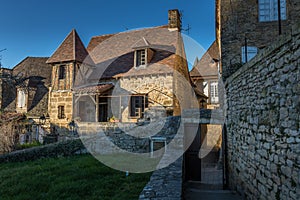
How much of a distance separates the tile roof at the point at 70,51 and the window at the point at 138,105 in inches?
183

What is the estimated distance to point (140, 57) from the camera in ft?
47.2

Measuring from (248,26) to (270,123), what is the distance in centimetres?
775

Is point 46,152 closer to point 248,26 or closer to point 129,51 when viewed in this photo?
point 129,51

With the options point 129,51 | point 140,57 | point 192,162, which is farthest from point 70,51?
point 192,162

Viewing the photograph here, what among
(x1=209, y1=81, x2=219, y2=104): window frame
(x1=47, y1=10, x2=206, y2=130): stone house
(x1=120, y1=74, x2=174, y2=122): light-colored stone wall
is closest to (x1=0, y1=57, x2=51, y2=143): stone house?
(x1=47, y1=10, x2=206, y2=130): stone house

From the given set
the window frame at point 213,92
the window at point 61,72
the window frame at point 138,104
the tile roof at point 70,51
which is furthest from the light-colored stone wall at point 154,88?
the window frame at point 213,92

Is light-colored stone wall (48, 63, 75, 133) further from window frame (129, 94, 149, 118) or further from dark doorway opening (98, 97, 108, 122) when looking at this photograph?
window frame (129, 94, 149, 118)

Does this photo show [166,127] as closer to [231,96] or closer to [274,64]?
[231,96]

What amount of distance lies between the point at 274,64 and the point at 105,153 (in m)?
8.03


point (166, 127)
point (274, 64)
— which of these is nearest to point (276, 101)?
point (274, 64)

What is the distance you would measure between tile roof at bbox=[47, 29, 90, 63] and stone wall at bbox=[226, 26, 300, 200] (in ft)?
38.9

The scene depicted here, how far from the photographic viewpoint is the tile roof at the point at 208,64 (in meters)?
16.6

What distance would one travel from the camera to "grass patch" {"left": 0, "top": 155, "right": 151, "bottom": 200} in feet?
15.8

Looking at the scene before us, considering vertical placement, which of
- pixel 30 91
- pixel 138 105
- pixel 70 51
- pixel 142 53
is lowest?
pixel 138 105
